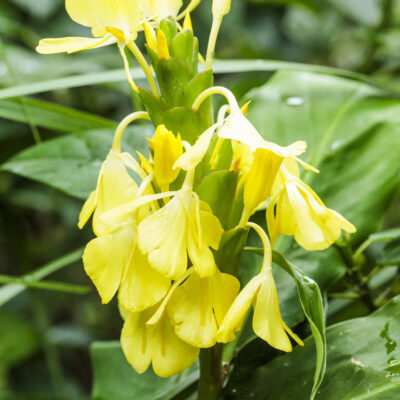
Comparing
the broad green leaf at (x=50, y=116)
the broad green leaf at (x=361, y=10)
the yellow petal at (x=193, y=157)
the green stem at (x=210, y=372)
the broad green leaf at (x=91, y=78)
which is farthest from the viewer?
the broad green leaf at (x=361, y=10)

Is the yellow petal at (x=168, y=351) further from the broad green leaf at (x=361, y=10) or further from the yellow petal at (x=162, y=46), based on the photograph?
the broad green leaf at (x=361, y=10)

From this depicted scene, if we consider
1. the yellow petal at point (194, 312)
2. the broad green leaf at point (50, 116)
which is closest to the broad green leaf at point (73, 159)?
the broad green leaf at point (50, 116)

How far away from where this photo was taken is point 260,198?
37 centimetres

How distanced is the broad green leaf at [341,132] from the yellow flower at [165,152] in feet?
0.98

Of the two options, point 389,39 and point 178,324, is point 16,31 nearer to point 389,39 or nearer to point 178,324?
point 389,39

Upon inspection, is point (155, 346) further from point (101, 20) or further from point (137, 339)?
point (101, 20)

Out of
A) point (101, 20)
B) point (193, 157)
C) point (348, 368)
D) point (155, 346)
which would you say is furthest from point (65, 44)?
point (348, 368)

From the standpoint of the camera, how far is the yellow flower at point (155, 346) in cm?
39

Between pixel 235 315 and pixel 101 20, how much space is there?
0.26 metres

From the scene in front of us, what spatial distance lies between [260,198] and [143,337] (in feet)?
0.49

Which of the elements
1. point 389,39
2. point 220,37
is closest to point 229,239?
point 389,39

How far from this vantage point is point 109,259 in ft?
1.19

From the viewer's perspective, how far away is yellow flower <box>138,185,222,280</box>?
0.33 m

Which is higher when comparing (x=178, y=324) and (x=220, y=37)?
(x=178, y=324)
